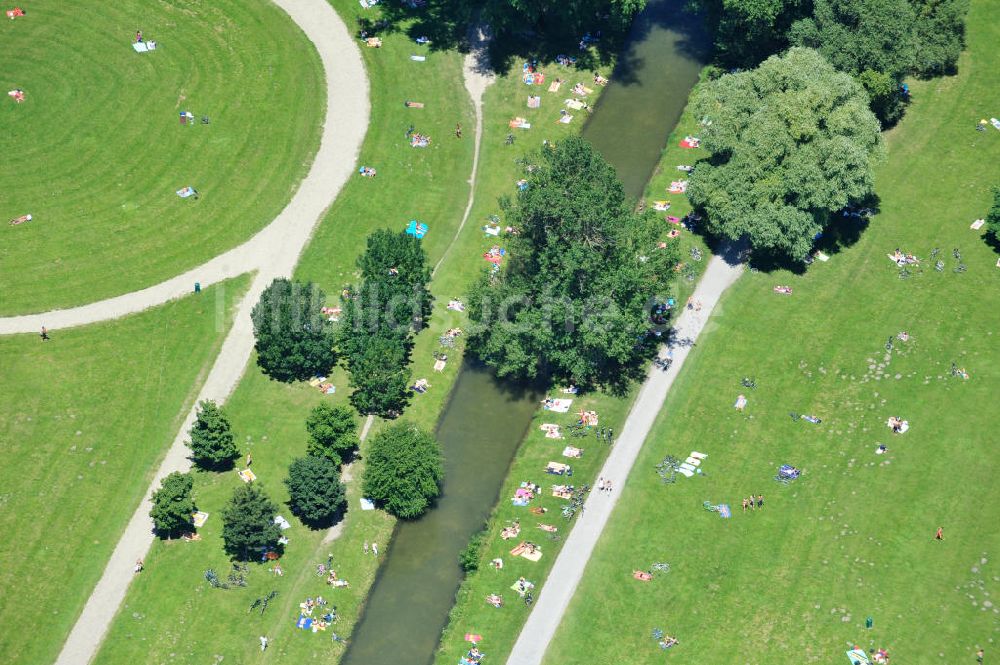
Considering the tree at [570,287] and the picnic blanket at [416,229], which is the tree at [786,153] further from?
the picnic blanket at [416,229]

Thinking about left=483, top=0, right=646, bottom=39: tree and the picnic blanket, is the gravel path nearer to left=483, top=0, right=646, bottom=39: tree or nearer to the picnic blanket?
the picnic blanket

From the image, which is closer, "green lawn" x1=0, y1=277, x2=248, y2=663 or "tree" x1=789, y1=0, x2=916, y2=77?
"green lawn" x1=0, y1=277, x2=248, y2=663

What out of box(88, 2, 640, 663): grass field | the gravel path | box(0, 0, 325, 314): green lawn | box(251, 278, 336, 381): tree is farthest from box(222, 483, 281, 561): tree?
box(0, 0, 325, 314): green lawn

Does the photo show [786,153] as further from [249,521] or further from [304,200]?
[249,521]

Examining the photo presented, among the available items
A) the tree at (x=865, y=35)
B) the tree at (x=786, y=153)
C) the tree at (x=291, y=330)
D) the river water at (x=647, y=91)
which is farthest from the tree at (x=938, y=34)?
the tree at (x=291, y=330)

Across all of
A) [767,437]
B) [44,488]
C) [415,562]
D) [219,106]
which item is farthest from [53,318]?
[767,437]

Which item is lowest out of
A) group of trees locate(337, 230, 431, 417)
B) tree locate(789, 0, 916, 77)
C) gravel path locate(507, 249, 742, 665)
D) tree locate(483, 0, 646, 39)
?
gravel path locate(507, 249, 742, 665)

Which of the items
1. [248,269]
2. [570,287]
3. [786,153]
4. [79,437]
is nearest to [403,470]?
[570,287]
